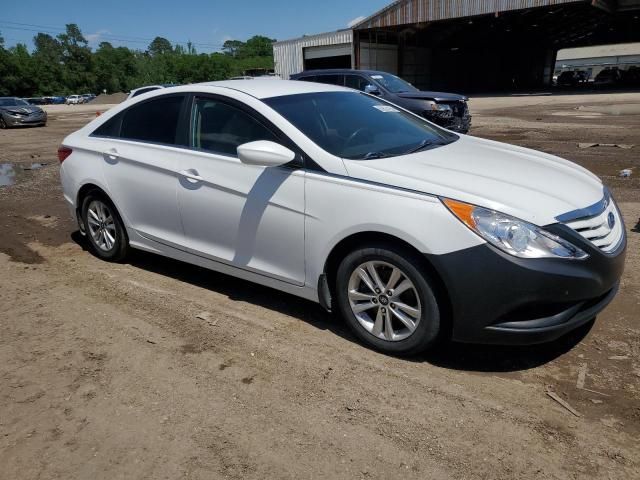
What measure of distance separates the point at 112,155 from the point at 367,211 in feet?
8.95

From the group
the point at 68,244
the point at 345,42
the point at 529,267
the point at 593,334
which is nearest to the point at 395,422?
the point at 529,267

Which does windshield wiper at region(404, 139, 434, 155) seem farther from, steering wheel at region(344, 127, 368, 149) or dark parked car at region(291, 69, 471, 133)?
dark parked car at region(291, 69, 471, 133)

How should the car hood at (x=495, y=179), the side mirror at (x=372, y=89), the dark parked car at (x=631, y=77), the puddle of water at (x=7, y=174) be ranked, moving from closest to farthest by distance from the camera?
1. the car hood at (x=495, y=179)
2. the puddle of water at (x=7, y=174)
3. the side mirror at (x=372, y=89)
4. the dark parked car at (x=631, y=77)

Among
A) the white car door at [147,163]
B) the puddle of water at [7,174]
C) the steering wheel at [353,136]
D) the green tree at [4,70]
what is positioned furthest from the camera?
the green tree at [4,70]

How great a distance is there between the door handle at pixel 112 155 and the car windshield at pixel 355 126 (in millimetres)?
1650

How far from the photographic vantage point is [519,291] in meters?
2.79

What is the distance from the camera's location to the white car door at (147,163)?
4.28m

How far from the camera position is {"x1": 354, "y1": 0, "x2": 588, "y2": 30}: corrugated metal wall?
110 feet

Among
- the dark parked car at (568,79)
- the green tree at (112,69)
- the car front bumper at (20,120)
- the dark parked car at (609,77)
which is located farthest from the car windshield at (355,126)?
the green tree at (112,69)

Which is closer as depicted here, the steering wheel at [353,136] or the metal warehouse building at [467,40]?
the steering wheel at [353,136]

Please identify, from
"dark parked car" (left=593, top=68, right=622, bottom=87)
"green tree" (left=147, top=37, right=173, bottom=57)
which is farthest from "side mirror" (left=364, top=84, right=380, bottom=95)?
"green tree" (left=147, top=37, right=173, bottom=57)

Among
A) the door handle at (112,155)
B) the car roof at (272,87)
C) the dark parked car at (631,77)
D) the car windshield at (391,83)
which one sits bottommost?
the door handle at (112,155)

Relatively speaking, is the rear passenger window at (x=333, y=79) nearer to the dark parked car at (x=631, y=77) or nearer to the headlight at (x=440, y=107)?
the headlight at (x=440, y=107)

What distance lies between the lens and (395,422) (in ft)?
8.89
